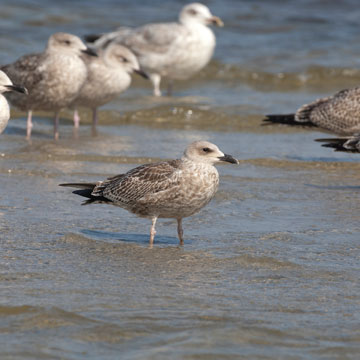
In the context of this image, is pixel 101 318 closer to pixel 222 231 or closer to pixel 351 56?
pixel 222 231

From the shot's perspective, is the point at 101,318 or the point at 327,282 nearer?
the point at 101,318

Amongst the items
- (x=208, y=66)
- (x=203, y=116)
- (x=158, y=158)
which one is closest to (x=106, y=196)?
(x=158, y=158)

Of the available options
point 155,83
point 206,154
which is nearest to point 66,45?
point 155,83

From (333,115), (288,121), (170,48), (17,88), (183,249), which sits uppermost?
(170,48)

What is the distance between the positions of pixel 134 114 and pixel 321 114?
340 cm

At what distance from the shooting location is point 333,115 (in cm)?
1060

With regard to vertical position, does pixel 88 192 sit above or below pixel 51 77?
below

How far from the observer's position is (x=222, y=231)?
22.6 ft

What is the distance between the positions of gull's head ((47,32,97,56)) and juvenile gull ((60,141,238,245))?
529 centimetres

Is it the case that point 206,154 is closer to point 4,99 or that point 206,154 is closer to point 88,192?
point 88,192

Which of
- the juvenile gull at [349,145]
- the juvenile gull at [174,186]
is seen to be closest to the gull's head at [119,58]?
the juvenile gull at [349,145]

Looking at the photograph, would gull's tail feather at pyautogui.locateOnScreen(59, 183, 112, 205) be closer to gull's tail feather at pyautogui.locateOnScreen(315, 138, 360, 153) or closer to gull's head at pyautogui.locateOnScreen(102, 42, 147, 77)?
gull's tail feather at pyautogui.locateOnScreen(315, 138, 360, 153)

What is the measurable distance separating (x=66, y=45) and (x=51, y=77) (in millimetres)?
606

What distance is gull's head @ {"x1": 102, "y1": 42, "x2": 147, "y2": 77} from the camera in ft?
40.7
